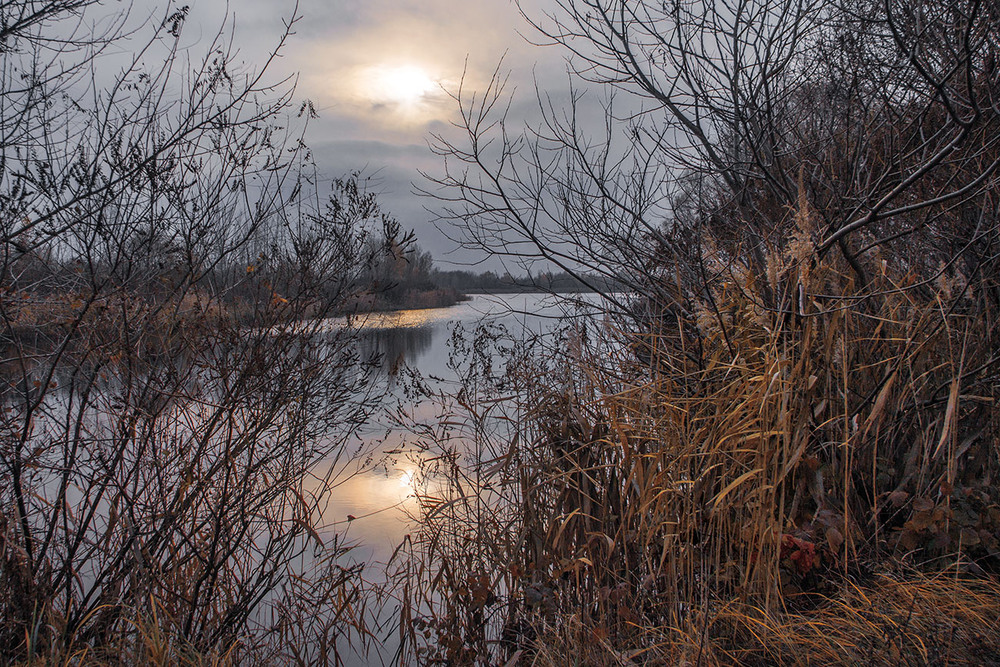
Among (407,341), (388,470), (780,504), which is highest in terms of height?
(780,504)

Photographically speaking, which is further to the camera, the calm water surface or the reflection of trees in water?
the reflection of trees in water

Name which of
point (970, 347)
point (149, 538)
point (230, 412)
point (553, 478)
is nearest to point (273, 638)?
point (149, 538)

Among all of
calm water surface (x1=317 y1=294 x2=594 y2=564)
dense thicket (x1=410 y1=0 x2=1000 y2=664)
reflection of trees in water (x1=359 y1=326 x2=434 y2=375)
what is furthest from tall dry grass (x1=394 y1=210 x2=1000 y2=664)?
reflection of trees in water (x1=359 y1=326 x2=434 y2=375)

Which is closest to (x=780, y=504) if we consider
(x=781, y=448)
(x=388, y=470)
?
(x=781, y=448)

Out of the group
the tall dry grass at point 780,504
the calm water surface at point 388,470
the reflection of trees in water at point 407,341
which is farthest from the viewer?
the reflection of trees in water at point 407,341

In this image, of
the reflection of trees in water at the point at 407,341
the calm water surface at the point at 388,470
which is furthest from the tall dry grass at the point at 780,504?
the reflection of trees in water at the point at 407,341

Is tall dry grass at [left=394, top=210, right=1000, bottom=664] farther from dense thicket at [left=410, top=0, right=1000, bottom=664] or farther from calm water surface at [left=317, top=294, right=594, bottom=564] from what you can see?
calm water surface at [left=317, top=294, right=594, bottom=564]

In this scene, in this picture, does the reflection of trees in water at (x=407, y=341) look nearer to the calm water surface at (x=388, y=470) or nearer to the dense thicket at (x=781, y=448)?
the calm water surface at (x=388, y=470)

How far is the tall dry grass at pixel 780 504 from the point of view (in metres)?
2.59

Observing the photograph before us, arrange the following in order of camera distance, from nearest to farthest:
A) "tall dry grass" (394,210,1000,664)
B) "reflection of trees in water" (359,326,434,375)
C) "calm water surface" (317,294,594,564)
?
"tall dry grass" (394,210,1000,664) → "calm water surface" (317,294,594,564) → "reflection of trees in water" (359,326,434,375)

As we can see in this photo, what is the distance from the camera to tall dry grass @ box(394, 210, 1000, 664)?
259 cm

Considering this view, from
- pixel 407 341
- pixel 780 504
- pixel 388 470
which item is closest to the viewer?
pixel 780 504

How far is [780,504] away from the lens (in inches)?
109

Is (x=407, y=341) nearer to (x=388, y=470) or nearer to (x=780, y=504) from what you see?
(x=388, y=470)
